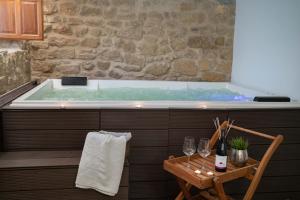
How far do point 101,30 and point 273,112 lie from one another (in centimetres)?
240

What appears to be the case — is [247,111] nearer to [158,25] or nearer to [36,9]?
[158,25]

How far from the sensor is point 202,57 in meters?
4.12

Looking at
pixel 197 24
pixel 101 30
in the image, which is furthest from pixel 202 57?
pixel 101 30

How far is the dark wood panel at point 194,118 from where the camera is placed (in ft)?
7.14

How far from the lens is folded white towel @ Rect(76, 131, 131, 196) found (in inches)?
71.3

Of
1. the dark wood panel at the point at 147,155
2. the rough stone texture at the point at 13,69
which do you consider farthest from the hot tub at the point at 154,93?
the dark wood panel at the point at 147,155

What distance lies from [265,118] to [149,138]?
88 cm

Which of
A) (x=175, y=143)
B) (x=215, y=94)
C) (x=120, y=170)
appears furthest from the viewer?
(x=215, y=94)

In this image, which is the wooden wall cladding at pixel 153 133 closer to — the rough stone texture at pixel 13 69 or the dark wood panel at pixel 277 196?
the dark wood panel at pixel 277 196

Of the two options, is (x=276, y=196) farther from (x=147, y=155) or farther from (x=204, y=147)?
(x=147, y=155)

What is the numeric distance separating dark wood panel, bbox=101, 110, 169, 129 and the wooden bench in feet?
1.09

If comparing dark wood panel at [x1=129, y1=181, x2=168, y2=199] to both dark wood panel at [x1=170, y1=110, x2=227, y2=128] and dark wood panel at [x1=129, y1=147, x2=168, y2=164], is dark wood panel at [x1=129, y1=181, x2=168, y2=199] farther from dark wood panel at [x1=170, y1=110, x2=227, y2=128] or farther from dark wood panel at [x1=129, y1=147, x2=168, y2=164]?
dark wood panel at [x1=170, y1=110, x2=227, y2=128]

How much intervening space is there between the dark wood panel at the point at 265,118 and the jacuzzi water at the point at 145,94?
69 cm

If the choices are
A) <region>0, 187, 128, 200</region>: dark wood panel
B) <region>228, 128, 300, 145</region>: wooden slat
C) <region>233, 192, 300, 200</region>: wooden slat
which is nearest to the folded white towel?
<region>0, 187, 128, 200</region>: dark wood panel
